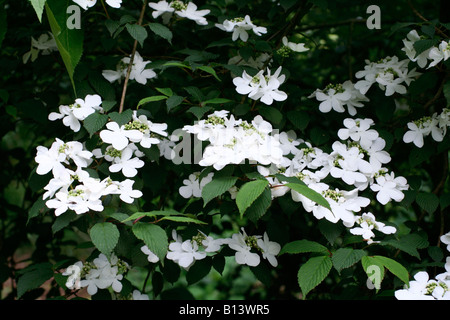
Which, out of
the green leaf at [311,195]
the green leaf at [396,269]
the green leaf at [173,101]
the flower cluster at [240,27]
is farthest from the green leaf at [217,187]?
the flower cluster at [240,27]

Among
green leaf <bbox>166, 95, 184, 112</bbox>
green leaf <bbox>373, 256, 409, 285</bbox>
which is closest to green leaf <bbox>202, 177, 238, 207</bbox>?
green leaf <bbox>166, 95, 184, 112</bbox>

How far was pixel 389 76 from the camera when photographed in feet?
4.69

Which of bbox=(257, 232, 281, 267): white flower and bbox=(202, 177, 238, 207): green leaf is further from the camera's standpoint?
bbox=(257, 232, 281, 267): white flower

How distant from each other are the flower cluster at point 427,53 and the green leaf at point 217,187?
666mm

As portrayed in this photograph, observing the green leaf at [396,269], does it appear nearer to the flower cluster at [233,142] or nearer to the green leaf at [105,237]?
the flower cluster at [233,142]

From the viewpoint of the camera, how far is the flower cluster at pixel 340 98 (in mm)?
1435

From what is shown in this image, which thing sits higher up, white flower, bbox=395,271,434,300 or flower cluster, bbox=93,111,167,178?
flower cluster, bbox=93,111,167,178

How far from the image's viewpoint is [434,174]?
185 centimetres

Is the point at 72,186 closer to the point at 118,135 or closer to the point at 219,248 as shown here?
the point at 118,135

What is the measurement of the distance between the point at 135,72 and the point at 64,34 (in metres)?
0.39

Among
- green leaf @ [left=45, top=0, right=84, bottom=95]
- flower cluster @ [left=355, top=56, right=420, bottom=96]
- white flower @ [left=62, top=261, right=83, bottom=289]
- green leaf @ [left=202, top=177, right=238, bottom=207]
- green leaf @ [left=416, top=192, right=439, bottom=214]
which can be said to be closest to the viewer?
green leaf @ [left=45, top=0, right=84, bottom=95]

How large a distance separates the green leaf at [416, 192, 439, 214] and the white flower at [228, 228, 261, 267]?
509 millimetres

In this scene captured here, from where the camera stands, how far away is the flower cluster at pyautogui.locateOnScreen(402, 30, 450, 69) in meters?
1.28

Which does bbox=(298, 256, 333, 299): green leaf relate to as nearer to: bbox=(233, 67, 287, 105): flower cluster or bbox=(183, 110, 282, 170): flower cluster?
bbox=(183, 110, 282, 170): flower cluster
